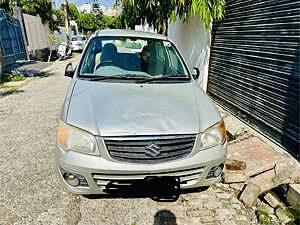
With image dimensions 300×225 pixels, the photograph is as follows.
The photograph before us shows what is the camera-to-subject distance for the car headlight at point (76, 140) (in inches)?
70.0

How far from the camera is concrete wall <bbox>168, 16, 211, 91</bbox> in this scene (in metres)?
5.21

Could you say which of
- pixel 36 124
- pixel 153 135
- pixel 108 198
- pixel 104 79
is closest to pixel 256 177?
pixel 153 135

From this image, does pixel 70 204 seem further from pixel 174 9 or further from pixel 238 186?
pixel 174 9

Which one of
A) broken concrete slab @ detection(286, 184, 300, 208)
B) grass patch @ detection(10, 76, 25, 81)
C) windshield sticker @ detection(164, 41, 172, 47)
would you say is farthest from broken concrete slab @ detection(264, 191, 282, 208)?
grass patch @ detection(10, 76, 25, 81)

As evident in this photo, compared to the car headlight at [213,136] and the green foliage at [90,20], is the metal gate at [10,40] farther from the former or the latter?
the green foliage at [90,20]

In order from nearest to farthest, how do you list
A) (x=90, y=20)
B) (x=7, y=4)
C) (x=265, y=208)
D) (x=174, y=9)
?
(x=265, y=208) < (x=174, y=9) < (x=7, y=4) < (x=90, y=20)

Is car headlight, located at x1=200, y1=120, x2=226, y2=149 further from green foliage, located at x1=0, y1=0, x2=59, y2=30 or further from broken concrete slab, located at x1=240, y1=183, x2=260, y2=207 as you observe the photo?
green foliage, located at x1=0, y1=0, x2=59, y2=30

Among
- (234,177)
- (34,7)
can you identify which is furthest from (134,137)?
(34,7)

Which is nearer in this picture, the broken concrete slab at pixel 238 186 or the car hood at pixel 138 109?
the car hood at pixel 138 109

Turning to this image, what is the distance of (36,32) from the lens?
44.4ft

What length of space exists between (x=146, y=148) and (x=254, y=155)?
1776 millimetres

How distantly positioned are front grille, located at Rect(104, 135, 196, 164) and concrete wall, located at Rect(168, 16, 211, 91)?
12.6 feet

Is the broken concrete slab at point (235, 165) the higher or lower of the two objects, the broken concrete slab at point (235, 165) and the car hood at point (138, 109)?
the lower

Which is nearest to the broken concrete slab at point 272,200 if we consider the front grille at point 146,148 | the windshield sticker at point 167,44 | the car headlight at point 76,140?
the front grille at point 146,148
